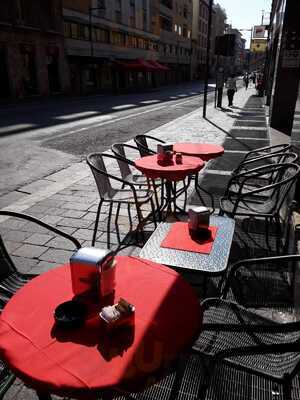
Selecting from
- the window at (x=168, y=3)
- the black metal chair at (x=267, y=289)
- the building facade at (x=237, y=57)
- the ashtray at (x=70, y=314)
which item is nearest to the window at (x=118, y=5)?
the window at (x=168, y=3)

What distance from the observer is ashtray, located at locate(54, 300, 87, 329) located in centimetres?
143

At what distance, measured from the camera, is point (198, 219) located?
2646 millimetres

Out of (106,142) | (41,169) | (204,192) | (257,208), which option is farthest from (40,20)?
(257,208)

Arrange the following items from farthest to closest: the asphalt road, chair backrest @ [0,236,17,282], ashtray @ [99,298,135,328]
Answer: the asphalt road, chair backrest @ [0,236,17,282], ashtray @ [99,298,135,328]

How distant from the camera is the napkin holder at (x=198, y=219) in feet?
8.63

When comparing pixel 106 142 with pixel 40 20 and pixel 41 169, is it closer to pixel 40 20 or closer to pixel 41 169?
pixel 41 169

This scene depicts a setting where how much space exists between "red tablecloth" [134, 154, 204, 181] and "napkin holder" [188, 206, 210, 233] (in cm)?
125

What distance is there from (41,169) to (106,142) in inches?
134

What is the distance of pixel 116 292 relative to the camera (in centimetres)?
170

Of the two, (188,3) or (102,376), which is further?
(188,3)

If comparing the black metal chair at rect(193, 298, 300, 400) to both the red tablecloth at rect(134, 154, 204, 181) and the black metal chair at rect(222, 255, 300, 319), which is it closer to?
the black metal chair at rect(222, 255, 300, 319)

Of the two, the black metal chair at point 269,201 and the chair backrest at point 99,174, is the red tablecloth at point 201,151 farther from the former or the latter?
the chair backrest at point 99,174

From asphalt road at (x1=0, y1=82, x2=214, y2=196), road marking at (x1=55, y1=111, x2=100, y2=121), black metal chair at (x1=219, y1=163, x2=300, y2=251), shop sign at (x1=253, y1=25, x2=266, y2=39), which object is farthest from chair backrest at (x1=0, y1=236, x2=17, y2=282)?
shop sign at (x1=253, y1=25, x2=266, y2=39)

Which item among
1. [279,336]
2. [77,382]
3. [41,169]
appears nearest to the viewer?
[77,382]
